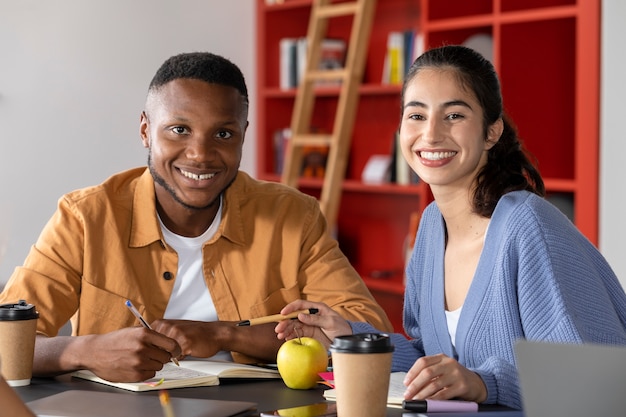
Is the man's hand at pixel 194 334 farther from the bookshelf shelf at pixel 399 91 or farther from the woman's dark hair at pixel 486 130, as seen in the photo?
the bookshelf shelf at pixel 399 91

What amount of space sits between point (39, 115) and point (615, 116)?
2.72 metres

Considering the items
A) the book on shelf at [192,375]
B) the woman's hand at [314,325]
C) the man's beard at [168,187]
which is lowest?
the book on shelf at [192,375]

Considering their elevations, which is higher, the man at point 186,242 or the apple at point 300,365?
the man at point 186,242

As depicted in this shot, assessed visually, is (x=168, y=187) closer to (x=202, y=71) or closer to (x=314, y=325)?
(x=202, y=71)

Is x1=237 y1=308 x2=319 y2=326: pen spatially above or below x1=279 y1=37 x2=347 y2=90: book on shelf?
below

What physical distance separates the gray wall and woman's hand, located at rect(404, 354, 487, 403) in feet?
11.1

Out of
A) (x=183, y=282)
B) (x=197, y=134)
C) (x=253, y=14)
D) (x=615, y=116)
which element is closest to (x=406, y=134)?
(x=197, y=134)

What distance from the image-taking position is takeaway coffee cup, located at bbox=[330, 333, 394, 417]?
1389 millimetres

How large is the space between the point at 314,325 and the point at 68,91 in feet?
10.5

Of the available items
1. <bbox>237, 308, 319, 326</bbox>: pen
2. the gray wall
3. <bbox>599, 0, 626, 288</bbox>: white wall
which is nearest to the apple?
<bbox>237, 308, 319, 326</bbox>: pen

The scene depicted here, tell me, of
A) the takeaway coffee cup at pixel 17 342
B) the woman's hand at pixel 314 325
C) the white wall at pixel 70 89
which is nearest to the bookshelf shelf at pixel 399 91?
the white wall at pixel 70 89

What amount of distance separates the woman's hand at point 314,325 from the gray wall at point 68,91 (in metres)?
2.96

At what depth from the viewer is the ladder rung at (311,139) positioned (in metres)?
4.83

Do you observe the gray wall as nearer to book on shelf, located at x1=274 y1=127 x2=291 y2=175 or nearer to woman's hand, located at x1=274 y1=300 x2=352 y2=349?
book on shelf, located at x1=274 y1=127 x2=291 y2=175
